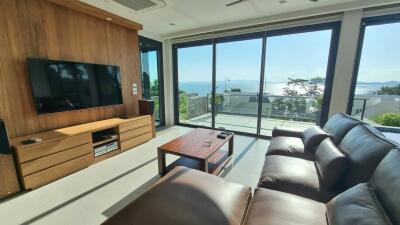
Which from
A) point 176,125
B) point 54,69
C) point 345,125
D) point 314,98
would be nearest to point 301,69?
point 314,98

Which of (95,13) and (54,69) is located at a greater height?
(95,13)

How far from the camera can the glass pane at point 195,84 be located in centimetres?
466

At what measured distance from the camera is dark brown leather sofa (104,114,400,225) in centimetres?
100

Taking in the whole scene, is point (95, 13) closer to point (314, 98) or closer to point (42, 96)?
point (42, 96)

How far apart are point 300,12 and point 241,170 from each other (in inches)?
112

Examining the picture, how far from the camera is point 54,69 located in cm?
261

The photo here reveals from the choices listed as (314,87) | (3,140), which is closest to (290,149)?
(314,87)

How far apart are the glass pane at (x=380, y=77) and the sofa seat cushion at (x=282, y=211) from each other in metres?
3.02

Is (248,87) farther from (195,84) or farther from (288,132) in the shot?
(288,132)

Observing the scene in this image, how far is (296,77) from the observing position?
373 centimetres

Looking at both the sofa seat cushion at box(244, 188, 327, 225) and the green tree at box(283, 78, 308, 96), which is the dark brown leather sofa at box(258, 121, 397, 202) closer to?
the sofa seat cushion at box(244, 188, 327, 225)

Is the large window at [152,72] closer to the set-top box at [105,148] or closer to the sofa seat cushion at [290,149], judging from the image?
the set-top box at [105,148]

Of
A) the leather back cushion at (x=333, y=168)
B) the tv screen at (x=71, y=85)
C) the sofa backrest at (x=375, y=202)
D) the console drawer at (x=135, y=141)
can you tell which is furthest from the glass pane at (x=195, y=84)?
the sofa backrest at (x=375, y=202)

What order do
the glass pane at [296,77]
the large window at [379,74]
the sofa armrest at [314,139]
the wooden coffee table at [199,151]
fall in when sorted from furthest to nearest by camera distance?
1. the glass pane at [296,77]
2. the large window at [379,74]
3. the wooden coffee table at [199,151]
4. the sofa armrest at [314,139]
